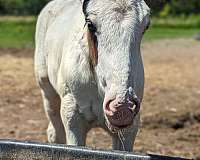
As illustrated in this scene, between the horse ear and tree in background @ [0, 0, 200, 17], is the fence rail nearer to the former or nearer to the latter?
the horse ear

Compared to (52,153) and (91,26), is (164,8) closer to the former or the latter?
(91,26)

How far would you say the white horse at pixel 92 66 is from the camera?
3.84 m

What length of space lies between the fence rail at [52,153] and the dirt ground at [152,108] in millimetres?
3532

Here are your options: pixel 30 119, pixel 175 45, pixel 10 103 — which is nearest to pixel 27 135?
pixel 30 119

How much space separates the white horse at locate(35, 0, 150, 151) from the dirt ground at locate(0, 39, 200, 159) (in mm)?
1570

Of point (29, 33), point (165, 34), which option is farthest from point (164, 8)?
point (29, 33)

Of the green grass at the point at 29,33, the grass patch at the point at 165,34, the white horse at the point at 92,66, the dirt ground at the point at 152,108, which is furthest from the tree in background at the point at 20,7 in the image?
the white horse at the point at 92,66

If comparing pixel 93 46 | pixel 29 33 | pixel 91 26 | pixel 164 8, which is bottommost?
pixel 164 8

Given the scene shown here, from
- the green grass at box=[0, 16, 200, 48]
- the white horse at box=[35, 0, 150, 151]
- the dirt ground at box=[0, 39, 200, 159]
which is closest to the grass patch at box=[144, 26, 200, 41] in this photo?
the green grass at box=[0, 16, 200, 48]

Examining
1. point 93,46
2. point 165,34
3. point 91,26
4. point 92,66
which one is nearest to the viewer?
point 91,26

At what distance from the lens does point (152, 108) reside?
9422mm

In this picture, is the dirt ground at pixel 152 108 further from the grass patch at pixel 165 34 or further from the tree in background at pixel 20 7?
the tree in background at pixel 20 7

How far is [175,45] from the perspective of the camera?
20.2 m

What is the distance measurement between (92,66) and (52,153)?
3.68ft
